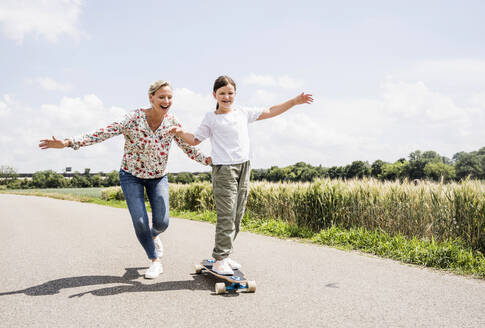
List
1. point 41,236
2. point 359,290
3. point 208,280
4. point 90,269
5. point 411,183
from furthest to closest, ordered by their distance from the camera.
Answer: point 41,236 → point 411,183 → point 90,269 → point 208,280 → point 359,290

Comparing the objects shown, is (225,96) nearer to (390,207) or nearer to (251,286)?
(251,286)

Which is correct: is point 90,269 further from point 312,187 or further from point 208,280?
point 312,187

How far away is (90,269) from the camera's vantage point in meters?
5.14

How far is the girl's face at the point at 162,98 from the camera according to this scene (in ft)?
14.4

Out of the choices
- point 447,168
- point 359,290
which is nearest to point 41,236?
point 359,290

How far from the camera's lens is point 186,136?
4418 millimetres

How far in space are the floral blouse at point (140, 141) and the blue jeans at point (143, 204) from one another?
0.36 feet

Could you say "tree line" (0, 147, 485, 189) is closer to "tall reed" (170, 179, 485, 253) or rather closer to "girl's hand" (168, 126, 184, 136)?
"tall reed" (170, 179, 485, 253)

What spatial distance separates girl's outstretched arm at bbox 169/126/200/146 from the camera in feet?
14.4

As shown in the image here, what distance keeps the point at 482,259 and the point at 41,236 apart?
347 inches

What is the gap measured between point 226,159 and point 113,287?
76.9 inches

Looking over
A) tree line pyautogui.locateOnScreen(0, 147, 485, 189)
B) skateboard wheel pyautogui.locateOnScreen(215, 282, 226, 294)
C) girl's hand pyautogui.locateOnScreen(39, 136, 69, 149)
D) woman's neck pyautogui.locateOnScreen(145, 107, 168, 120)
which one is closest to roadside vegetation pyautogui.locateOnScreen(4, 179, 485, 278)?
skateboard wheel pyautogui.locateOnScreen(215, 282, 226, 294)

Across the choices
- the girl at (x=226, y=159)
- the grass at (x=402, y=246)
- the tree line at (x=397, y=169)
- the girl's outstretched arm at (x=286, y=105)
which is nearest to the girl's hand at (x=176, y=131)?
the girl at (x=226, y=159)

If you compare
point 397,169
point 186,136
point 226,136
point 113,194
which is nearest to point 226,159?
point 226,136
